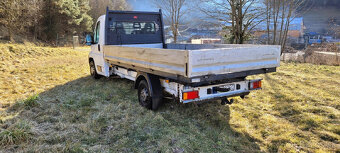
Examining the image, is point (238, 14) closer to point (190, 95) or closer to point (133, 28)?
point (133, 28)

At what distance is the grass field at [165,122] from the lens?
334cm

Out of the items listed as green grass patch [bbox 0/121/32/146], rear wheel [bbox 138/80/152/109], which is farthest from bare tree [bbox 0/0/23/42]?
green grass patch [bbox 0/121/32/146]

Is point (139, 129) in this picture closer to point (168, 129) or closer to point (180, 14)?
point (168, 129)

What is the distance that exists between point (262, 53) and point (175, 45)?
3403 millimetres

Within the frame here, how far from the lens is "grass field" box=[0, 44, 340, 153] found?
334cm

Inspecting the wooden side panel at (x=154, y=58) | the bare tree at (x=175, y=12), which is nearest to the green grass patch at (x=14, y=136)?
the wooden side panel at (x=154, y=58)

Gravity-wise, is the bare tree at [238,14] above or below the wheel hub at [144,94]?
above

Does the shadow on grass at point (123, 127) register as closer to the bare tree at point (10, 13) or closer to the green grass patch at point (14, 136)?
the green grass patch at point (14, 136)

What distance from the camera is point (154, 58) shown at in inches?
167

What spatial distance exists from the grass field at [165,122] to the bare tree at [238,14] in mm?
8008

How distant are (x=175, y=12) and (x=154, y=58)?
18.9m

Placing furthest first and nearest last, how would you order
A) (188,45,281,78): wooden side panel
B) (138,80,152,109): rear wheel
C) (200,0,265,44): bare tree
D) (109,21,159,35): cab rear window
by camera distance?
(200,0,265,44): bare tree
(109,21,159,35): cab rear window
(138,80,152,109): rear wheel
(188,45,281,78): wooden side panel

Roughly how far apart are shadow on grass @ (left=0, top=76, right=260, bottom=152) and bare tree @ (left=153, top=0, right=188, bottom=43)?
655 inches

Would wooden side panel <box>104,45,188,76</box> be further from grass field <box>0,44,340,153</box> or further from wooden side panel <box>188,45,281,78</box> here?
grass field <box>0,44,340,153</box>
